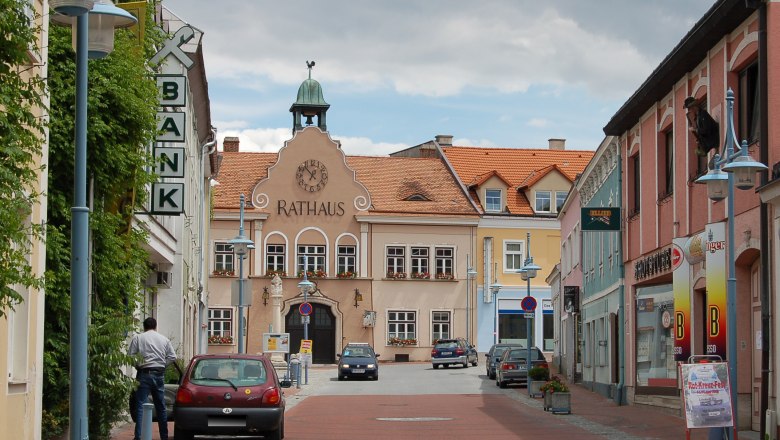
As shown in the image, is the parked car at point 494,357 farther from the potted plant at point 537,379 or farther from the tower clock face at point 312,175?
the tower clock face at point 312,175

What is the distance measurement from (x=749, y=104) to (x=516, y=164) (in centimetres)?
5738

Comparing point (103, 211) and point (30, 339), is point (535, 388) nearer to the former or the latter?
point (103, 211)

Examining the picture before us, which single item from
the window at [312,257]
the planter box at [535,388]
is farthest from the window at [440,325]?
the planter box at [535,388]

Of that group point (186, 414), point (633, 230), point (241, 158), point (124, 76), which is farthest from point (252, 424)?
point (241, 158)

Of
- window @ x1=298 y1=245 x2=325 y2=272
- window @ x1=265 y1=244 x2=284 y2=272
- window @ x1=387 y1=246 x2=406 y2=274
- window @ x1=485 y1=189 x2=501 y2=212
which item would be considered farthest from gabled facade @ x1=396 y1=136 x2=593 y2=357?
window @ x1=265 y1=244 x2=284 y2=272

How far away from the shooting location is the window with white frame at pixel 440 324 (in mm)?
70688

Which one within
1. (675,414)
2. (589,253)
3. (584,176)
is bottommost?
(675,414)

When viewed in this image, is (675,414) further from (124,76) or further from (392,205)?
(392,205)

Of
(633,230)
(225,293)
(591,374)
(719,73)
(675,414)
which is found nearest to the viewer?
(719,73)

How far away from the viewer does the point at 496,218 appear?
7356 centimetres

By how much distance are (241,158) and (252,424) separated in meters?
54.9

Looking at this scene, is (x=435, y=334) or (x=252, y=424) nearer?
(x=252, y=424)

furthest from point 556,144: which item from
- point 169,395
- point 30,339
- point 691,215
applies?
point 30,339

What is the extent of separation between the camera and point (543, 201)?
75.6 metres
